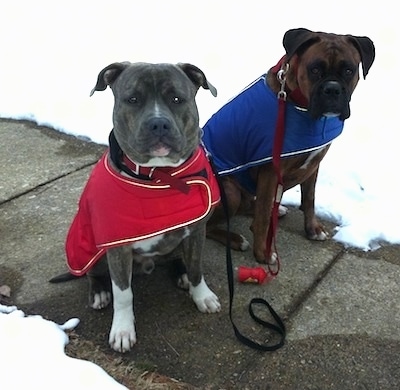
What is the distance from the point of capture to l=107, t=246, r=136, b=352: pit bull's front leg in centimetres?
295

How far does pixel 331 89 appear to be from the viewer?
308cm

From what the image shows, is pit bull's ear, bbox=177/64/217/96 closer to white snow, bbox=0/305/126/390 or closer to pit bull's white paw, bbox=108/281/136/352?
pit bull's white paw, bbox=108/281/136/352

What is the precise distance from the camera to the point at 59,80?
272 inches

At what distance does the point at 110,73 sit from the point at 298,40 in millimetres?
1005

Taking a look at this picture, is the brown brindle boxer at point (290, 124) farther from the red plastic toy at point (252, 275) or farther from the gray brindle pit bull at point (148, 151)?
the gray brindle pit bull at point (148, 151)

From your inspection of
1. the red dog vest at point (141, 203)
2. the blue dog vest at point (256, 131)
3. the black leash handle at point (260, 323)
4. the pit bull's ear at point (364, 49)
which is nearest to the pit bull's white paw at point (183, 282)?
the black leash handle at point (260, 323)

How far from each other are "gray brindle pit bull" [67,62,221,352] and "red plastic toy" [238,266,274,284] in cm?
28

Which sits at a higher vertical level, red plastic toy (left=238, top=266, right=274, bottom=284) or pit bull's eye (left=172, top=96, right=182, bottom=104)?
pit bull's eye (left=172, top=96, right=182, bottom=104)

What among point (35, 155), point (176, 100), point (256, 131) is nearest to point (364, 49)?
point (256, 131)

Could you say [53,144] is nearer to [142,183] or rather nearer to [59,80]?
[59,80]

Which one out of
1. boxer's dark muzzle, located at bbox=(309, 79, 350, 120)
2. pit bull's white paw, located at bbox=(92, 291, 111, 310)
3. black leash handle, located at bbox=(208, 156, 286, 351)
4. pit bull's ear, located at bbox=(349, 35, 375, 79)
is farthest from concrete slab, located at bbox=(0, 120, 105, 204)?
pit bull's ear, located at bbox=(349, 35, 375, 79)

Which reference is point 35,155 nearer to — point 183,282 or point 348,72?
point 183,282

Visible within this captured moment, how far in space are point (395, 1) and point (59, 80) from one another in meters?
3.94

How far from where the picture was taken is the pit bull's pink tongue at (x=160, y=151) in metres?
2.65
